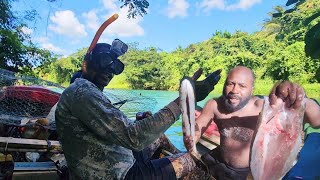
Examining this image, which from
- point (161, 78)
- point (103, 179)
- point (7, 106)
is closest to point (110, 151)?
point (103, 179)

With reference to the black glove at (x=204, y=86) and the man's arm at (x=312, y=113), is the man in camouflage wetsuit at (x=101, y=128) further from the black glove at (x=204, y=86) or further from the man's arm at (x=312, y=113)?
the man's arm at (x=312, y=113)

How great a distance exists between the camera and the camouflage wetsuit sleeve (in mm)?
2033

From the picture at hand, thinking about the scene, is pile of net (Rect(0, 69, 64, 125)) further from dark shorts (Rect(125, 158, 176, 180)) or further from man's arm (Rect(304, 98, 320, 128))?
man's arm (Rect(304, 98, 320, 128))

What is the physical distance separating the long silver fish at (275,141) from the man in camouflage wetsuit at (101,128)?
1.44 feet

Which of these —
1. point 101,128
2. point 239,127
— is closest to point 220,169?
point 239,127

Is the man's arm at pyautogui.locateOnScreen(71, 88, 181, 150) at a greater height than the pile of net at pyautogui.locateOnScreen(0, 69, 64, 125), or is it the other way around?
the man's arm at pyautogui.locateOnScreen(71, 88, 181, 150)

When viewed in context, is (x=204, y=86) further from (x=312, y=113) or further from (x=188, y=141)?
(x=312, y=113)

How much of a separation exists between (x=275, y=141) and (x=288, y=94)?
0.29m

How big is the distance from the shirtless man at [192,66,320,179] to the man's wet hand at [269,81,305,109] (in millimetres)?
601

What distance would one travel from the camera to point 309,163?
10.5ft

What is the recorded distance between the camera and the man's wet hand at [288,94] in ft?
6.34

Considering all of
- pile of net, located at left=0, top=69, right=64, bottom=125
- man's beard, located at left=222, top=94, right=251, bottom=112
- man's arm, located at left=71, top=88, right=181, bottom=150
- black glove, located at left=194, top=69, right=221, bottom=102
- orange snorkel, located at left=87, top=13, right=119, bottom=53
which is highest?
orange snorkel, located at left=87, top=13, right=119, bottom=53

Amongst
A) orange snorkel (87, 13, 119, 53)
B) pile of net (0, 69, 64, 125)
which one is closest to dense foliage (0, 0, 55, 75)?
pile of net (0, 69, 64, 125)

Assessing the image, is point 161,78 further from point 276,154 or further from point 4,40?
point 276,154
